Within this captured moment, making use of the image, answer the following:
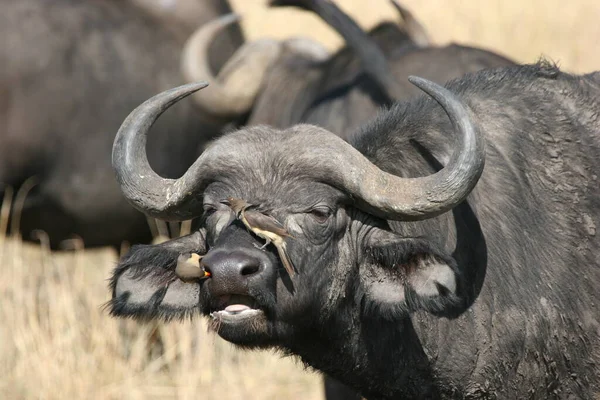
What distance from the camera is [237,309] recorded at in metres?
3.81

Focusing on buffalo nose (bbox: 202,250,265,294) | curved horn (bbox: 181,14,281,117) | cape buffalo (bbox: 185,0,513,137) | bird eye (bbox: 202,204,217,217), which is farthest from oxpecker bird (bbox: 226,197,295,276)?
curved horn (bbox: 181,14,281,117)

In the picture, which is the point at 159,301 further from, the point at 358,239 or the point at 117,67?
the point at 117,67

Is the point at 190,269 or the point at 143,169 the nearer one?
the point at 190,269

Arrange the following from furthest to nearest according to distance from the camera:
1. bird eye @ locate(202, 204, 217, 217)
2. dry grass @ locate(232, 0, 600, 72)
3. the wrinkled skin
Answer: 1. dry grass @ locate(232, 0, 600, 72)
2. the wrinkled skin
3. bird eye @ locate(202, 204, 217, 217)

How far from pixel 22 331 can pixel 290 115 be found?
242 cm

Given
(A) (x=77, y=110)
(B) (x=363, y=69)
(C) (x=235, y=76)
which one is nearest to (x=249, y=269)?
(B) (x=363, y=69)

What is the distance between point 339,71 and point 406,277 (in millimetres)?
3742

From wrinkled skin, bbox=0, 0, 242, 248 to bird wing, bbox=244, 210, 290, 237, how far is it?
497cm

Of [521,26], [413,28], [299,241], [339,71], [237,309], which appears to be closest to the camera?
[237,309]

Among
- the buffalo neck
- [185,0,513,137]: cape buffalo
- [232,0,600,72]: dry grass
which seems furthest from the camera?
[232,0,600,72]: dry grass

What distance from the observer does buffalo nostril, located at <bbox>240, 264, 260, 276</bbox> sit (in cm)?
367

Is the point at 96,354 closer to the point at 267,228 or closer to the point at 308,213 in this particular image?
the point at 308,213

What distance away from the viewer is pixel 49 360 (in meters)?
6.77

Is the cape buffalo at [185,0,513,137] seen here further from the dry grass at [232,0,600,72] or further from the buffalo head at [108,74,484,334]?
the dry grass at [232,0,600,72]
